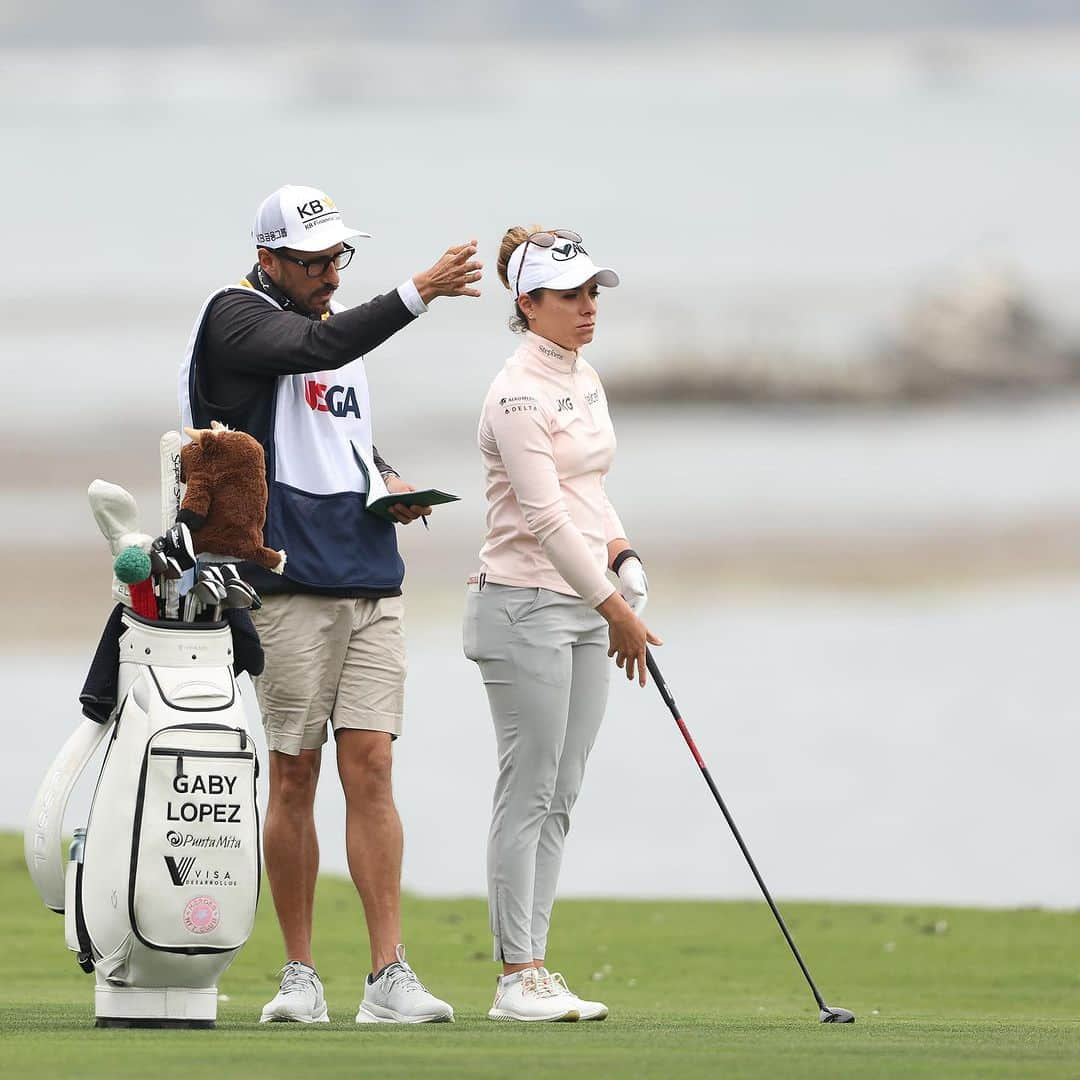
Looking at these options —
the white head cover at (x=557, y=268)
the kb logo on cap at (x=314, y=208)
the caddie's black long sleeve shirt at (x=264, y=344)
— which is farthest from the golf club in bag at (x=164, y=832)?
the white head cover at (x=557, y=268)

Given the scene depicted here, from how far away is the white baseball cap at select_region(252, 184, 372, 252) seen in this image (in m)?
5.13

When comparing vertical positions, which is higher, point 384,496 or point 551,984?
point 384,496

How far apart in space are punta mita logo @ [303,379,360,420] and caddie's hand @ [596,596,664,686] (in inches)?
28.8

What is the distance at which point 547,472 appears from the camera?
5.02m

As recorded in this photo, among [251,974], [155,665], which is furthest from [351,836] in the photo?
[251,974]

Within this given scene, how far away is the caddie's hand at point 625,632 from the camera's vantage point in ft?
16.5

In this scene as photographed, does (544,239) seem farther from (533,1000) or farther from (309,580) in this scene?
(533,1000)

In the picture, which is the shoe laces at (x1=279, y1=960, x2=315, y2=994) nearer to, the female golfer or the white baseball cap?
the female golfer

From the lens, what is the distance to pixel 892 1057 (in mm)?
4012

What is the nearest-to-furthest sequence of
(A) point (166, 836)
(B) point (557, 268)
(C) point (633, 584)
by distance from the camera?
(A) point (166, 836) < (B) point (557, 268) < (C) point (633, 584)

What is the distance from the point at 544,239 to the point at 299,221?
1.83ft

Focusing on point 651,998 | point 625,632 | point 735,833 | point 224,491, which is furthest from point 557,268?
point 651,998

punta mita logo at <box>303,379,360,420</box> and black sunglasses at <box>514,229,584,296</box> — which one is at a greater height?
black sunglasses at <box>514,229,584,296</box>

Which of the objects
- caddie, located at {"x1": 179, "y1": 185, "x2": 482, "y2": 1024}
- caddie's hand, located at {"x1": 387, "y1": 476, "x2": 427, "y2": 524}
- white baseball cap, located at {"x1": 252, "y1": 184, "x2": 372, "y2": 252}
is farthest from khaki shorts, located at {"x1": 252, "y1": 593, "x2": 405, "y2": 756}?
white baseball cap, located at {"x1": 252, "y1": 184, "x2": 372, "y2": 252}
